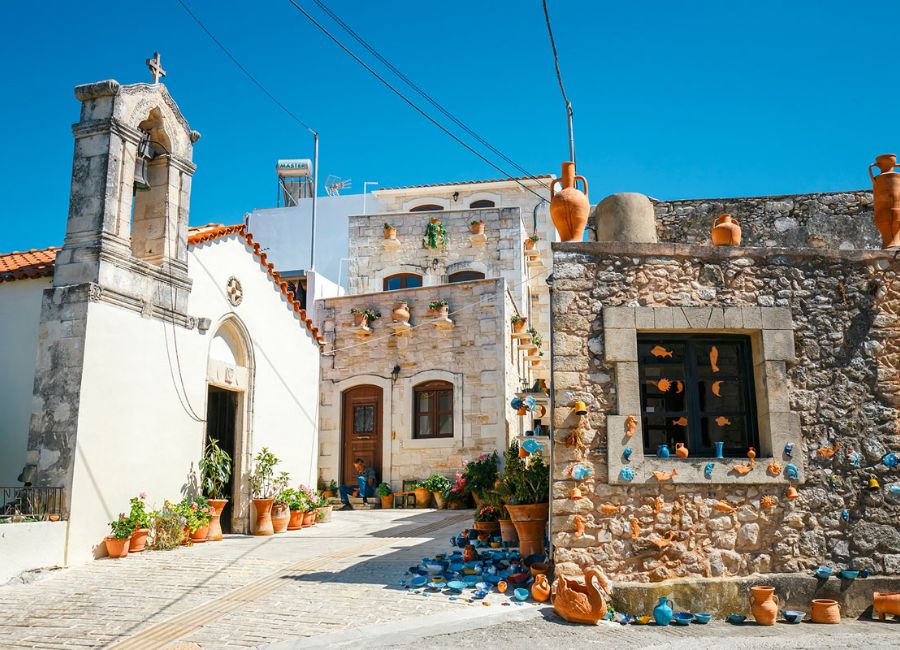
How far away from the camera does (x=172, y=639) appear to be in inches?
215

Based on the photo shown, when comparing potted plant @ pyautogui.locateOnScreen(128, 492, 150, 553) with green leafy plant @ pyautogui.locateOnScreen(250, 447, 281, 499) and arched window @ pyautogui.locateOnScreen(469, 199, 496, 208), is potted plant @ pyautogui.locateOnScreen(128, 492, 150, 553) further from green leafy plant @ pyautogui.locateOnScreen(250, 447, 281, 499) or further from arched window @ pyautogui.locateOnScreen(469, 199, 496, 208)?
arched window @ pyautogui.locateOnScreen(469, 199, 496, 208)

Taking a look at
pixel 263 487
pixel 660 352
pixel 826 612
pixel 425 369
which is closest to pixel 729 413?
pixel 660 352

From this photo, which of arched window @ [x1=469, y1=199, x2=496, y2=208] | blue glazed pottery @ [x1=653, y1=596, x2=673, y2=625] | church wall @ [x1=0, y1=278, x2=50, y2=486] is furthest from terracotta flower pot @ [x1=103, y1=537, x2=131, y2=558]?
arched window @ [x1=469, y1=199, x2=496, y2=208]

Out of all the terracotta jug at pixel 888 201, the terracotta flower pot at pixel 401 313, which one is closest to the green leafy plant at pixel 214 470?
the terracotta flower pot at pixel 401 313

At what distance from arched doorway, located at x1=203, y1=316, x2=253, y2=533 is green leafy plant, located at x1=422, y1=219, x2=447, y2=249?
9.09 metres

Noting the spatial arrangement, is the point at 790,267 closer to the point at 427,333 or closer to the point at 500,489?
the point at 500,489

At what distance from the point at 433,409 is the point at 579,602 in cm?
1007

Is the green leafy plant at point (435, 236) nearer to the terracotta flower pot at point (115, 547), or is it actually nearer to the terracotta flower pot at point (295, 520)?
the terracotta flower pot at point (295, 520)

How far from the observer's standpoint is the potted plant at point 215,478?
1045 centimetres

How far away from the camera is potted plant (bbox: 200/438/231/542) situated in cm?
1045

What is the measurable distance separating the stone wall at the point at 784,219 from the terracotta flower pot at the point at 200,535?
7.02m

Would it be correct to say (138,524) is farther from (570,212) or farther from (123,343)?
(570,212)

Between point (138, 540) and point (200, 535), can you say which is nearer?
point (138, 540)

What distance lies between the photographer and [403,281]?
20625mm
